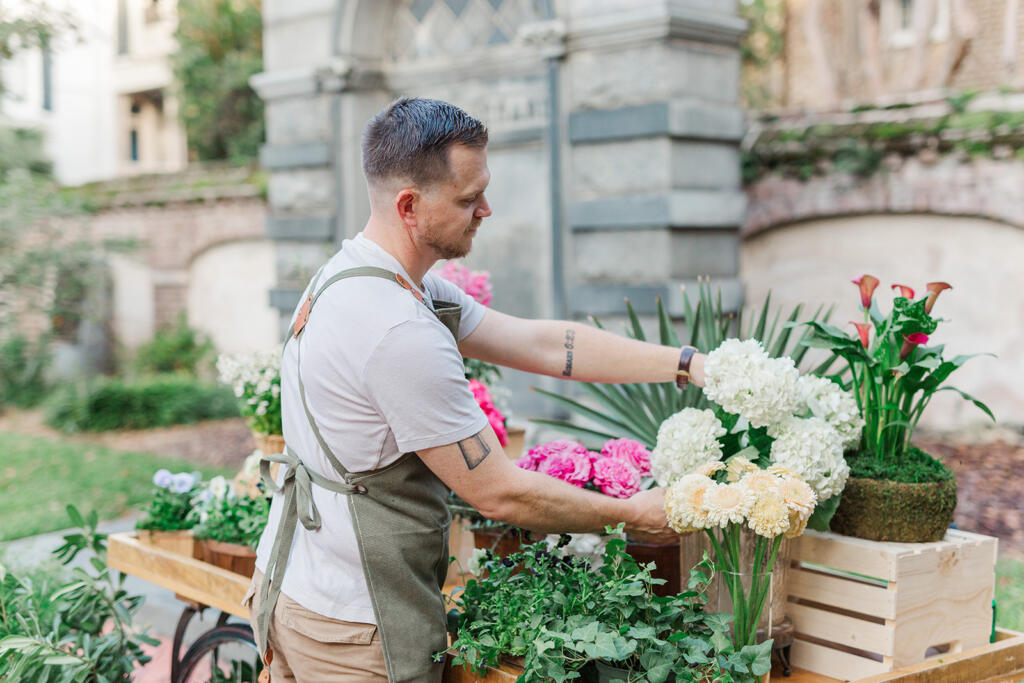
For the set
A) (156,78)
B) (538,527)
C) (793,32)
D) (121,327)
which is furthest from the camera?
(156,78)

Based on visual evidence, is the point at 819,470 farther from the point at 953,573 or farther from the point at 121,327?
the point at 121,327

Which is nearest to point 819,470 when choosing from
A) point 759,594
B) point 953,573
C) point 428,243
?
point 759,594

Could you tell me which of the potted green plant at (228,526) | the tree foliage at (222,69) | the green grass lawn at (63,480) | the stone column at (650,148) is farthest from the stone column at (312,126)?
the tree foliage at (222,69)

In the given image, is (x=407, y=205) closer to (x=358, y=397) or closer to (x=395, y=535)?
(x=358, y=397)

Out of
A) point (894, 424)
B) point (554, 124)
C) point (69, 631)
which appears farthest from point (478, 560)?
point (554, 124)

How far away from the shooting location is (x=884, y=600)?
2236 millimetres

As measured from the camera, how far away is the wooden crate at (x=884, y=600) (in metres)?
2.24

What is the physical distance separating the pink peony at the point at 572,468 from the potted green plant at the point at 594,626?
0.53 feet


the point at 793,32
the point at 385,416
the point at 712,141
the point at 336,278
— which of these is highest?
the point at 793,32

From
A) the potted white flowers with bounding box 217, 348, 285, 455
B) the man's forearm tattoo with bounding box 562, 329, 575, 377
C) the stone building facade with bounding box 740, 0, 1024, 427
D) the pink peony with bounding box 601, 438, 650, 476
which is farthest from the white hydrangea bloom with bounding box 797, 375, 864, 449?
the stone building facade with bounding box 740, 0, 1024, 427

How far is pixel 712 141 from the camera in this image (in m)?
6.25

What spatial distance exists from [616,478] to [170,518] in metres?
1.89

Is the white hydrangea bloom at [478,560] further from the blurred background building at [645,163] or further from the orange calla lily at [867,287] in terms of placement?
the blurred background building at [645,163]

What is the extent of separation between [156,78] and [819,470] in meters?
22.7
